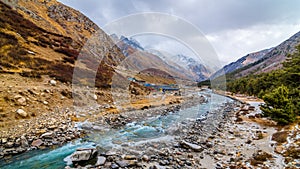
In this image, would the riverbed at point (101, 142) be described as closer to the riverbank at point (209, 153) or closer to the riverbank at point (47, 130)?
the riverbank at point (47, 130)

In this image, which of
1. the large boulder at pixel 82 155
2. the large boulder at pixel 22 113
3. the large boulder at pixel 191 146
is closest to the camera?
the large boulder at pixel 82 155

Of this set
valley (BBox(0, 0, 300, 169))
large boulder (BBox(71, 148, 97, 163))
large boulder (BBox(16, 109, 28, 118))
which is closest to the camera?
large boulder (BBox(71, 148, 97, 163))

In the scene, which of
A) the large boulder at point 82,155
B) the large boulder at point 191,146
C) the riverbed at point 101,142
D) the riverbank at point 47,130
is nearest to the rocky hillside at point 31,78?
the riverbank at point 47,130

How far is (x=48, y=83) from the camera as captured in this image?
21.5 m

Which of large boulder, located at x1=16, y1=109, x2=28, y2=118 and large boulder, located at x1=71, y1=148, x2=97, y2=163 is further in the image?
large boulder, located at x1=16, y1=109, x2=28, y2=118

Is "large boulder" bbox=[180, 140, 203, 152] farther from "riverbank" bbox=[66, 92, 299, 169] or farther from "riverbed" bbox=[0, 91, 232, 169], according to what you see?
"riverbed" bbox=[0, 91, 232, 169]

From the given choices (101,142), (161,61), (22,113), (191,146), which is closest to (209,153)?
(191,146)

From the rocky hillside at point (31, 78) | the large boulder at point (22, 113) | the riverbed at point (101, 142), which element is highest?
the rocky hillside at point (31, 78)

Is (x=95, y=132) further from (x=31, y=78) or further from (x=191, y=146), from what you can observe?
(x=31, y=78)

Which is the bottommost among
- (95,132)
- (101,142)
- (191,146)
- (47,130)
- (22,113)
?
(191,146)

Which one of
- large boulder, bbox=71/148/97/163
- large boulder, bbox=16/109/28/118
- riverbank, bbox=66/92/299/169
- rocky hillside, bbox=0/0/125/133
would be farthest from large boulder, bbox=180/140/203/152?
large boulder, bbox=16/109/28/118

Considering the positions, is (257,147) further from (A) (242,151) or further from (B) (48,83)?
(B) (48,83)

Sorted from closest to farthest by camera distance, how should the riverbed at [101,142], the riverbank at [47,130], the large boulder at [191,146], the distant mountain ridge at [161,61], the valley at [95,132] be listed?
1. the riverbed at [101,142]
2. the valley at [95,132]
3. the riverbank at [47,130]
4. the large boulder at [191,146]
5. the distant mountain ridge at [161,61]

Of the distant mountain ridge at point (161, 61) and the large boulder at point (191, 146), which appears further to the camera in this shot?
the distant mountain ridge at point (161, 61)
